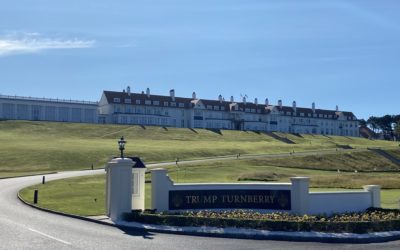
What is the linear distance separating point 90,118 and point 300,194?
122519 mm

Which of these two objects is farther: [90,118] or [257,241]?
[90,118]

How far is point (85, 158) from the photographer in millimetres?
68750

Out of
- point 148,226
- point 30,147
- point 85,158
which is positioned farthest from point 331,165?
point 148,226

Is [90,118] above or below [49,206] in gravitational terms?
above

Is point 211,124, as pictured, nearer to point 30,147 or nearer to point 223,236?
point 30,147

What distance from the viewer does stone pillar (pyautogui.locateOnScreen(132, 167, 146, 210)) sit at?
22500 mm

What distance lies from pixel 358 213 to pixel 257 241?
22.8 ft

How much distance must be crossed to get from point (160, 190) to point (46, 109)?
120067mm

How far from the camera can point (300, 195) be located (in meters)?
21.1

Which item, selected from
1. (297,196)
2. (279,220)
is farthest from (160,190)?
(297,196)

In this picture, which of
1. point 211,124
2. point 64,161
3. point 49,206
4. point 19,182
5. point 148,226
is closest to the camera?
point 148,226

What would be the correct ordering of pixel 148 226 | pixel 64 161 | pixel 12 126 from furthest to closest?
1. pixel 12 126
2. pixel 64 161
3. pixel 148 226

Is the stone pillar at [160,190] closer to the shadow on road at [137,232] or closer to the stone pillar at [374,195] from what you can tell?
the shadow on road at [137,232]

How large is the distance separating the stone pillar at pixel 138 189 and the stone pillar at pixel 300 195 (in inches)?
261
